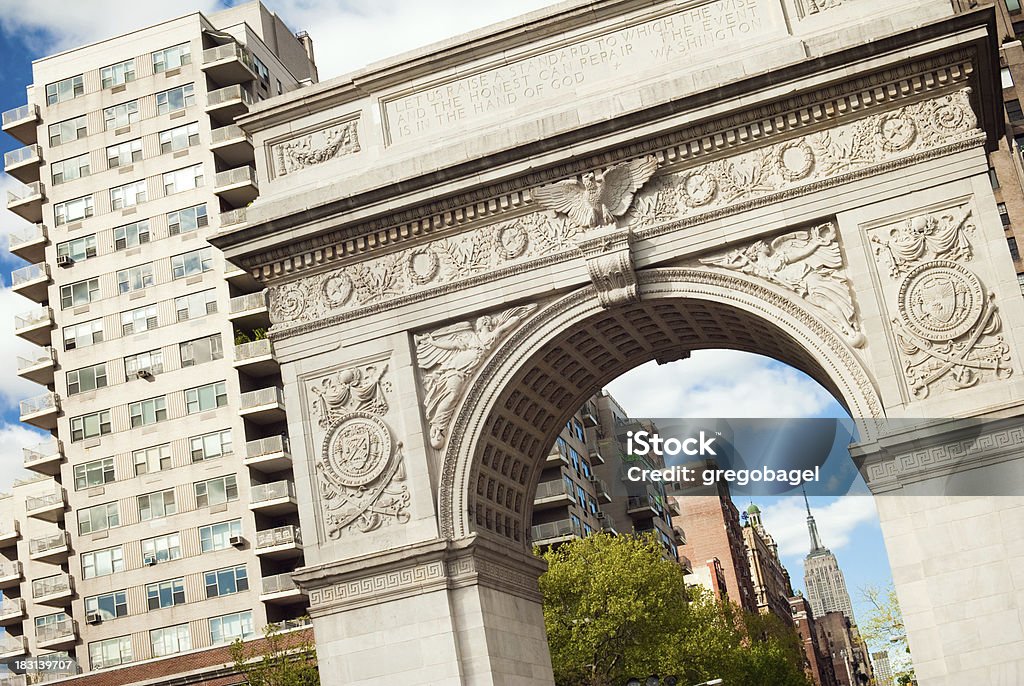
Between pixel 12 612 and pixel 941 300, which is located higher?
pixel 12 612

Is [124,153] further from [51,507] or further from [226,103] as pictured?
[51,507]

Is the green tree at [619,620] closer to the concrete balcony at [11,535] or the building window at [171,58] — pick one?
the building window at [171,58]

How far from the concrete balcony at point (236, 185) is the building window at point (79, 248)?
23.6 feet

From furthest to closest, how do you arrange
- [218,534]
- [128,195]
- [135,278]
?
[128,195]
[135,278]
[218,534]

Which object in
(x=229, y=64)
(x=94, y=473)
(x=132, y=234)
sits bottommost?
(x=94, y=473)

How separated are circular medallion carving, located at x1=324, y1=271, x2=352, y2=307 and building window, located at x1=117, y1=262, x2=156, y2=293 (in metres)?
34.8

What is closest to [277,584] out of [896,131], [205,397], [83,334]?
[205,397]

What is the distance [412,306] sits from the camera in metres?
24.5

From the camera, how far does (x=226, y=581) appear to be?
5228 cm

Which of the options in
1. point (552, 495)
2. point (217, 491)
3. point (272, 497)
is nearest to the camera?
point (272, 497)

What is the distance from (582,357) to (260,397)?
2981cm

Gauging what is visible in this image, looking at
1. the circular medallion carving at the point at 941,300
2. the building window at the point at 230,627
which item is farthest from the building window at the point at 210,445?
the circular medallion carving at the point at 941,300

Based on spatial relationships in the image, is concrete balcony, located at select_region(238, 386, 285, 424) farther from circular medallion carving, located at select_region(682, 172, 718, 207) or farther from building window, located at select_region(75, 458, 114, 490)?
circular medallion carving, located at select_region(682, 172, 718, 207)

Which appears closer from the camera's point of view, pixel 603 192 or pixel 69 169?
pixel 603 192
